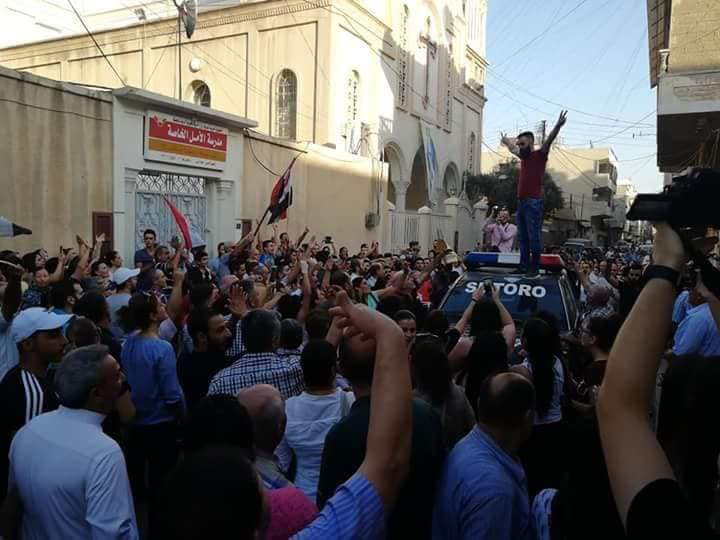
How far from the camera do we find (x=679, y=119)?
13.2 m

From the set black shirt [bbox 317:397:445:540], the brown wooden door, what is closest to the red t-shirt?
black shirt [bbox 317:397:445:540]

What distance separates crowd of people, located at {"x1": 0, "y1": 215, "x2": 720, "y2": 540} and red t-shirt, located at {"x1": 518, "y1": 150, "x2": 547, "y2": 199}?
10.8 ft

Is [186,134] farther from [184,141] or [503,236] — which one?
[503,236]

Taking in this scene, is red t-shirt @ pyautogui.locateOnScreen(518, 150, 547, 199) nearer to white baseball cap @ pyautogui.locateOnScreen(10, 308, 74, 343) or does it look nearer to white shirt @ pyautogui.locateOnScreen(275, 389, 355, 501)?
white shirt @ pyautogui.locateOnScreen(275, 389, 355, 501)

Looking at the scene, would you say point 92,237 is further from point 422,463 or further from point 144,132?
point 422,463

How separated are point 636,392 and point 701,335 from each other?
141 inches

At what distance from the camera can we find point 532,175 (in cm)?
749

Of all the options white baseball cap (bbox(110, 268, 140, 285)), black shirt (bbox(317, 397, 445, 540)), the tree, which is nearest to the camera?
black shirt (bbox(317, 397, 445, 540))

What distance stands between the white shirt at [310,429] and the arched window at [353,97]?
19678 mm

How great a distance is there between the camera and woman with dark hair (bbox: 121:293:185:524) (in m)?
3.93

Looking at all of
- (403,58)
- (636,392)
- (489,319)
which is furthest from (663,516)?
(403,58)

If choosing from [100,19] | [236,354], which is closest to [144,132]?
[236,354]

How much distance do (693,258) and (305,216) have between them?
16442mm

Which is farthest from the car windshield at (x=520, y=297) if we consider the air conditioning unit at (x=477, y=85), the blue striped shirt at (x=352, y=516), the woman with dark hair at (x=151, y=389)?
the air conditioning unit at (x=477, y=85)
